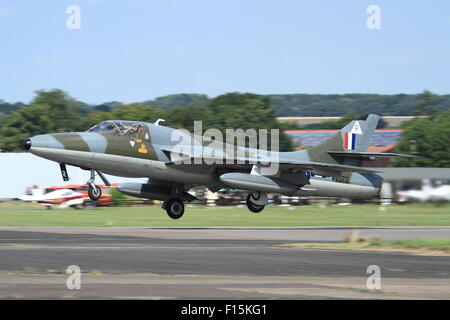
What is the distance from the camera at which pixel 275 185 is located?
102ft

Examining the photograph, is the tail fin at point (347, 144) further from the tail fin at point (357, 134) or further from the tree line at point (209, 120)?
the tree line at point (209, 120)

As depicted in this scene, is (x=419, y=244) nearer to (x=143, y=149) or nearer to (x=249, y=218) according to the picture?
(x=143, y=149)

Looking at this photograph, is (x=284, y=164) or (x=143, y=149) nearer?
(x=143, y=149)

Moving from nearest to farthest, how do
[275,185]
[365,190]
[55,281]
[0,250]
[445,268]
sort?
[55,281]
[445,268]
[0,250]
[275,185]
[365,190]

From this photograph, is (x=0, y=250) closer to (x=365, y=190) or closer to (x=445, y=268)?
(x=445, y=268)

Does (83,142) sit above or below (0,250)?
above

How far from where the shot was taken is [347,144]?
34156 mm

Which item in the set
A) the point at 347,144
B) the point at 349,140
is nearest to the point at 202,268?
the point at 347,144

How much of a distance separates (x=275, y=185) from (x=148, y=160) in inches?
216

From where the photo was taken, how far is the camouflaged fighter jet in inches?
1134

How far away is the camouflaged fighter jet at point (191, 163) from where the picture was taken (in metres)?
28.8

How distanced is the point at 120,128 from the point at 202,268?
1310 centimetres
